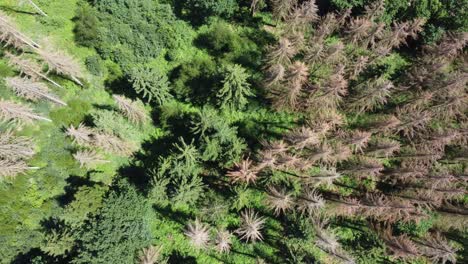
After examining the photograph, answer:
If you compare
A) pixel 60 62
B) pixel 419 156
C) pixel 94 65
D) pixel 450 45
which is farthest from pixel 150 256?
pixel 450 45

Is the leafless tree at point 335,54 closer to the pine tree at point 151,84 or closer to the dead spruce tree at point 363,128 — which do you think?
the dead spruce tree at point 363,128

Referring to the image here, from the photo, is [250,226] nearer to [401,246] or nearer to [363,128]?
[401,246]

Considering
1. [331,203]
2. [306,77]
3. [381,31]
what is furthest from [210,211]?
[381,31]

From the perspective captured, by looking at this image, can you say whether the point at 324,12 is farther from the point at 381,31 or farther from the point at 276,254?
the point at 276,254

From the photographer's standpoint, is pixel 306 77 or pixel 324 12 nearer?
pixel 306 77

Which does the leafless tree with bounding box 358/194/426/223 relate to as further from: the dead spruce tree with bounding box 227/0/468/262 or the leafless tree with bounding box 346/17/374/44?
the leafless tree with bounding box 346/17/374/44

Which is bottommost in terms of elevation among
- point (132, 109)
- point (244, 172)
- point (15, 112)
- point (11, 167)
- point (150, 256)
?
point (150, 256)

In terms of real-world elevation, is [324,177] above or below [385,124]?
below

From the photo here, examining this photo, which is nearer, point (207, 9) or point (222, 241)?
point (222, 241)
